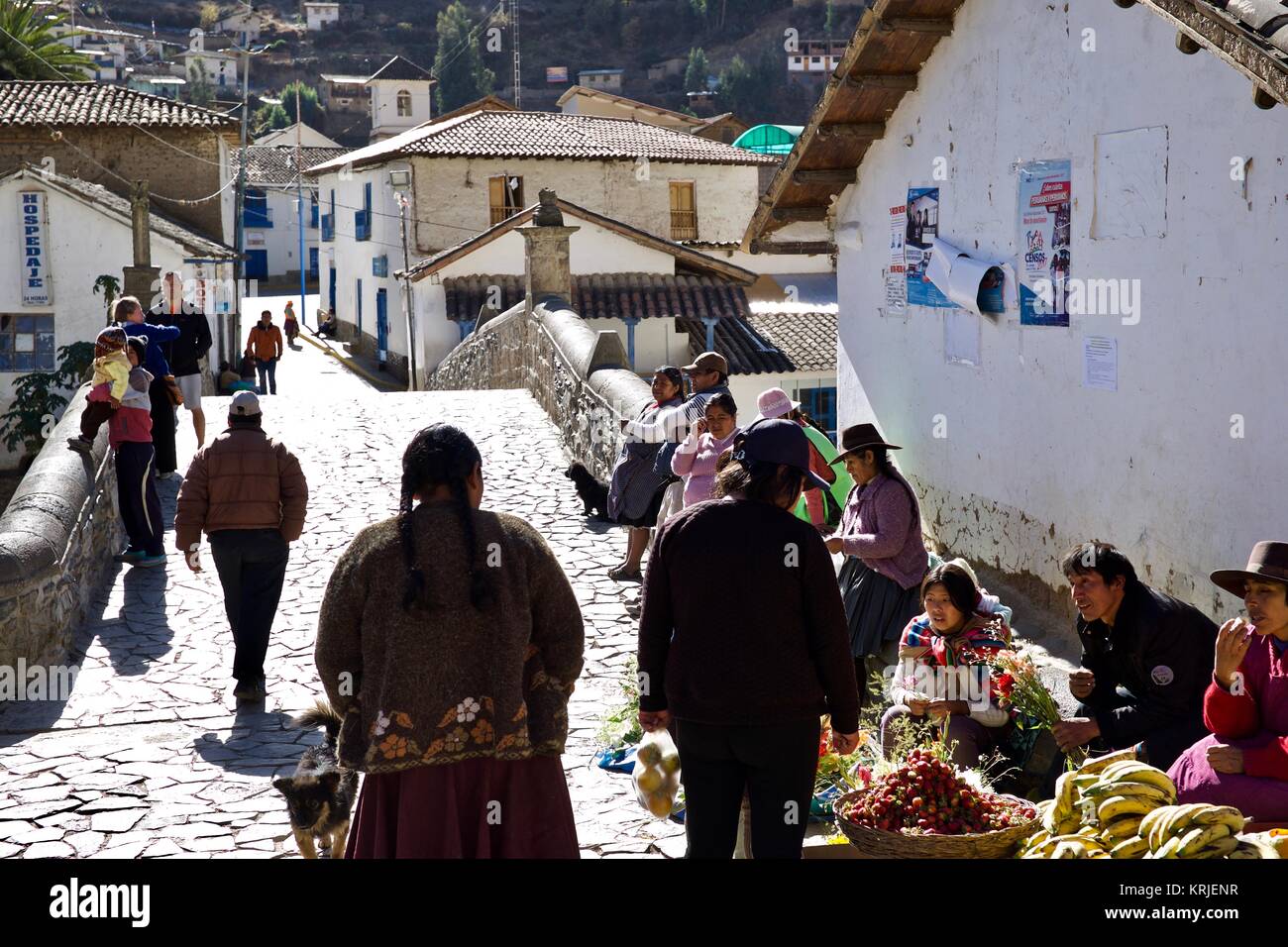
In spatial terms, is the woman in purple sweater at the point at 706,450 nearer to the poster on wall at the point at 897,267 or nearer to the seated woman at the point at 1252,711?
the seated woman at the point at 1252,711

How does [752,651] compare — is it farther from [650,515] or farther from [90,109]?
[90,109]

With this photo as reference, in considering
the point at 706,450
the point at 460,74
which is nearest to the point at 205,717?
the point at 706,450

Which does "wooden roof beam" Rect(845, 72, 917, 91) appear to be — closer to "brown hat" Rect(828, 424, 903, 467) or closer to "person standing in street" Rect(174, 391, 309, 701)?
"brown hat" Rect(828, 424, 903, 467)

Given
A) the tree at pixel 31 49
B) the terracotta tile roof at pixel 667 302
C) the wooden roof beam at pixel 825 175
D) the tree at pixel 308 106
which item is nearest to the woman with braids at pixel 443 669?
the wooden roof beam at pixel 825 175

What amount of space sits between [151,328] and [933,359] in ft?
19.8

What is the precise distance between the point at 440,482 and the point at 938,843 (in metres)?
1.92

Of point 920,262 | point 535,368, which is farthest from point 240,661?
point 535,368

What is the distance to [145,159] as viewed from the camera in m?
30.9

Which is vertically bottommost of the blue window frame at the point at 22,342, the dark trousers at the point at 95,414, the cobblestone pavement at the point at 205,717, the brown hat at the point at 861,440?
the cobblestone pavement at the point at 205,717

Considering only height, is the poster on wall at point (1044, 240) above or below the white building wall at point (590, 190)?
below

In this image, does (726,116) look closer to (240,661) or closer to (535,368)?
(535,368)

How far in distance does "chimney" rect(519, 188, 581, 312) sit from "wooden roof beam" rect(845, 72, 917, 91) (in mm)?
8152

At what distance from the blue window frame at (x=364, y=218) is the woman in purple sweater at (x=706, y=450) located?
35.5 metres

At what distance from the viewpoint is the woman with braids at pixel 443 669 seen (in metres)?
4.11
